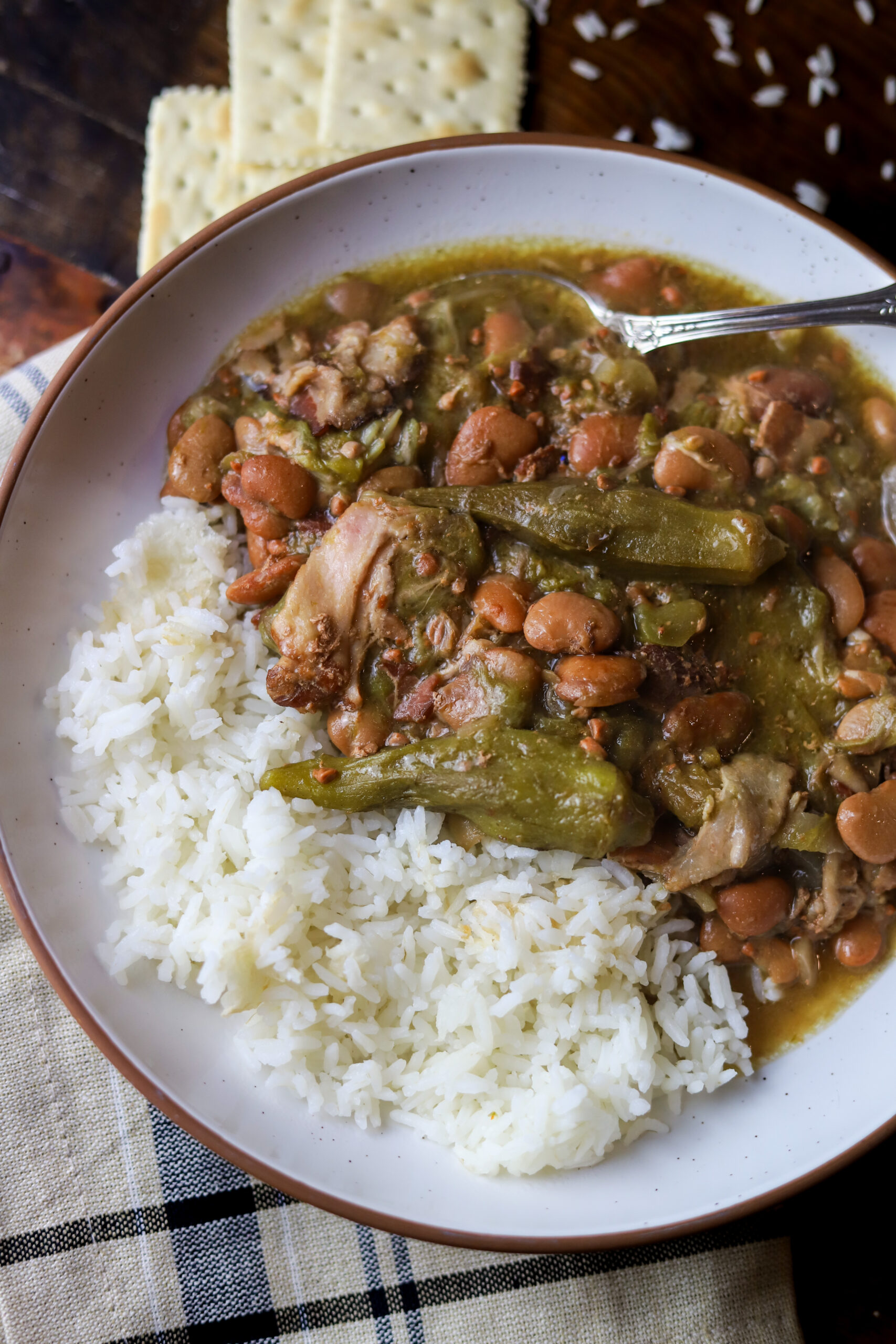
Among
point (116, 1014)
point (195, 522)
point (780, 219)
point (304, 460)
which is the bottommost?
point (116, 1014)

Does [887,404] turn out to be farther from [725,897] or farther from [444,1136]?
[444,1136]

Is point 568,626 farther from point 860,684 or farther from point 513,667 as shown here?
point 860,684

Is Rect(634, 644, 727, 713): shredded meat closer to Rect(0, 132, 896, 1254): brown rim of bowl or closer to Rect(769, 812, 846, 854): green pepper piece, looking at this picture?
Rect(769, 812, 846, 854): green pepper piece

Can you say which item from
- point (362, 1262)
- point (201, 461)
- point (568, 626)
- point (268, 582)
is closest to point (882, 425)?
point (568, 626)

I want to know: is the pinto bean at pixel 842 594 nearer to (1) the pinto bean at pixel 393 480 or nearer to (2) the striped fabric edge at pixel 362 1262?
(1) the pinto bean at pixel 393 480

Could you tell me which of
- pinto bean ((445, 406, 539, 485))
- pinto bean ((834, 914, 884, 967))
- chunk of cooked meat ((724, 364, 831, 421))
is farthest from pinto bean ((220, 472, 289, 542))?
pinto bean ((834, 914, 884, 967))

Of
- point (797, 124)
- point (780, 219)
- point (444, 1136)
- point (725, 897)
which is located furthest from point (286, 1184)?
point (797, 124)
